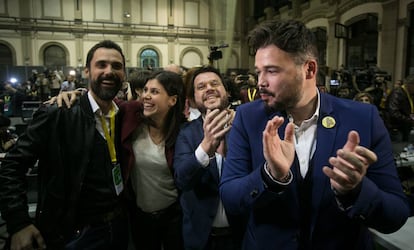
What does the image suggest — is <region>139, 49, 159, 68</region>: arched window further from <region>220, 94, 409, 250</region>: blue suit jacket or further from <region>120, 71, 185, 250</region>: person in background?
<region>220, 94, 409, 250</region>: blue suit jacket

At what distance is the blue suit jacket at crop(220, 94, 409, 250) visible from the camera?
3.31 ft

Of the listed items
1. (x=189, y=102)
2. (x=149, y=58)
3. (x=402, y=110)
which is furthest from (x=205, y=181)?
(x=149, y=58)

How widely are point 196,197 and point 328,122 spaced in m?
0.82

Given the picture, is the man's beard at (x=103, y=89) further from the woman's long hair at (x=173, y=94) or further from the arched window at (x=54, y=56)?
the arched window at (x=54, y=56)

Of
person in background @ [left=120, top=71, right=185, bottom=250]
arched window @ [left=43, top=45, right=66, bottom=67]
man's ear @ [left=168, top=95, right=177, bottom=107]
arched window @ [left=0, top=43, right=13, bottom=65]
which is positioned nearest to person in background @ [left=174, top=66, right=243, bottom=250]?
person in background @ [left=120, top=71, right=185, bottom=250]

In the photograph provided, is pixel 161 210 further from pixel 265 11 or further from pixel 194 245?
pixel 265 11

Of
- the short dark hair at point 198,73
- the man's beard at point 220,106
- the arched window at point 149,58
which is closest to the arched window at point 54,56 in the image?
the arched window at point 149,58

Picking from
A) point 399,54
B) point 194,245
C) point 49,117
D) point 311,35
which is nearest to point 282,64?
point 311,35

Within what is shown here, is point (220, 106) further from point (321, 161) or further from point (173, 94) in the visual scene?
point (321, 161)

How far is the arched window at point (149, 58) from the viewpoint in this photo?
20859 millimetres

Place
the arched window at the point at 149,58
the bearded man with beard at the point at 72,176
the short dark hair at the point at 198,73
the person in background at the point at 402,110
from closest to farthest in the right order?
the bearded man with beard at the point at 72,176
the short dark hair at the point at 198,73
the person in background at the point at 402,110
the arched window at the point at 149,58

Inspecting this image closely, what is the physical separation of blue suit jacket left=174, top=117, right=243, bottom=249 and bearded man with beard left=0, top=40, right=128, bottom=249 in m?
0.39

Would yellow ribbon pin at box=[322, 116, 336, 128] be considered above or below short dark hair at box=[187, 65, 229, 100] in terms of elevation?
below

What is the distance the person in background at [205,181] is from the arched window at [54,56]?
1989 cm
